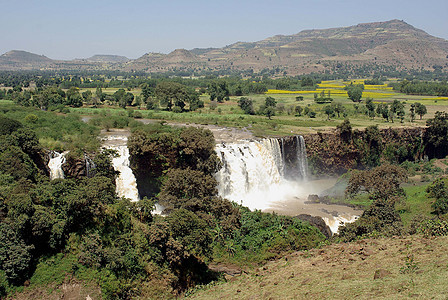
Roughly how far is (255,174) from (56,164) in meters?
17.8

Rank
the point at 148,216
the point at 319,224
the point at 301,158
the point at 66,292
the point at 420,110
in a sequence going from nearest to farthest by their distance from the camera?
the point at 66,292
the point at 148,216
the point at 319,224
the point at 301,158
the point at 420,110

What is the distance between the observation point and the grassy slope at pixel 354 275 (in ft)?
45.2

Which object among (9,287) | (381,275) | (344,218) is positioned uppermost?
(381,275)

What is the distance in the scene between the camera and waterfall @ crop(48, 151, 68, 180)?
102ft

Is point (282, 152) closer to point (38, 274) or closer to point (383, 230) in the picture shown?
point (383, 230)

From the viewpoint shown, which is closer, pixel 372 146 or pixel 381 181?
pixel 381 181

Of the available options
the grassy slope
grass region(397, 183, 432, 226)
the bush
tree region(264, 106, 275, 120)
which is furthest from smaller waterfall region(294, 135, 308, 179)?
the bush

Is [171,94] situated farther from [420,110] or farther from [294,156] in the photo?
[420,110]

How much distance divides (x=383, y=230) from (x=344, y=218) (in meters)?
7.16

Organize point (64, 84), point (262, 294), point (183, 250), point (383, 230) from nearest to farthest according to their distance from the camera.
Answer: point (262, 294)
point (183, 250)
point (383, 230)
point (64, 84)

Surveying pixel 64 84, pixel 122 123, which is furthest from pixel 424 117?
pixel 64 84

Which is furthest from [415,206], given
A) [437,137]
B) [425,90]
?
[425,90]

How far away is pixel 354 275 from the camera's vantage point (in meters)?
16.4

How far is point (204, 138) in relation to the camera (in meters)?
35.7
